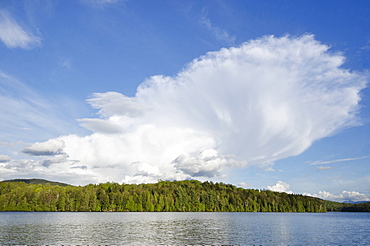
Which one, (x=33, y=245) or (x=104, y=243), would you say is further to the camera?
(x=104, y=243)

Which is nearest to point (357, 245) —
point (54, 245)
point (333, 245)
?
point (333, 245)

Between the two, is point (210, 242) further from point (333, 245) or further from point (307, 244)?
point (333, 245)

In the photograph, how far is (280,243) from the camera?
57406 millimetres

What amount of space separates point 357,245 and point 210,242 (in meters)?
29.2

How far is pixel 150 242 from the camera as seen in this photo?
54.2 m

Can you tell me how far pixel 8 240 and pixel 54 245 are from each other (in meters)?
10.4

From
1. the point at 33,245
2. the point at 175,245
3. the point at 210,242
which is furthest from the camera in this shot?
the point at 210,242

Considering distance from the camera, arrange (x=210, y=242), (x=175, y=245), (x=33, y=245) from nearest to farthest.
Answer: (x=33, y=245) < (x=175, y=245) < (x=210, y=242)

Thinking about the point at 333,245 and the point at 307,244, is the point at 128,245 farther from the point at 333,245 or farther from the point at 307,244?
the point at 333,245

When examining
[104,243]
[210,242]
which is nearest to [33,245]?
[104,243]

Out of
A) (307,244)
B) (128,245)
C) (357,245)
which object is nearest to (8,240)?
(128,245)

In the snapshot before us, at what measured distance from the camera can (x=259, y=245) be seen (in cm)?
5362

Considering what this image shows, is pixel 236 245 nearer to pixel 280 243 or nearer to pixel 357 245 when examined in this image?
pixel 280 243

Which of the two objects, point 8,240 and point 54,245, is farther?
point 8,240
